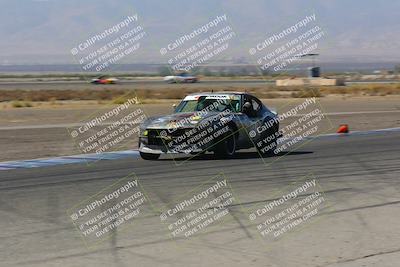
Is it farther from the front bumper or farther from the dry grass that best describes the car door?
the dry grass

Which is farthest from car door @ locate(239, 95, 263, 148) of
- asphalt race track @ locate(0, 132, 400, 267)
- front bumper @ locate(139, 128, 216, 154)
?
front bumper @ locate(139, 128, 216, 154)

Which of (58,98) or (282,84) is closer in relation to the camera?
(58,98)

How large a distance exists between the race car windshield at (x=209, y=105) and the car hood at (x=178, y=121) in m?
0.54

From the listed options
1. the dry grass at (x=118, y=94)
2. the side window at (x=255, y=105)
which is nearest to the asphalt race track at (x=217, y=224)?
the side window at (x=255, y=105)

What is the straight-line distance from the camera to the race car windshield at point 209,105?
1536cm

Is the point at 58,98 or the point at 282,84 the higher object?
the point at 58,98

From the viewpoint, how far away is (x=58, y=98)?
51.0 metres

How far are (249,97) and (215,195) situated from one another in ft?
19.9

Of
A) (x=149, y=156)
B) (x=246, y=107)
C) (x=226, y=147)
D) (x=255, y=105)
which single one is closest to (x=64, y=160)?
(x=149, y=156)

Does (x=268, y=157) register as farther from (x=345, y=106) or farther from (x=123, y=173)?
(x=345, y=106)

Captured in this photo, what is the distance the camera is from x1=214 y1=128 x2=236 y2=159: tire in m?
14.8

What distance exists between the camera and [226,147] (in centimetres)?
1492

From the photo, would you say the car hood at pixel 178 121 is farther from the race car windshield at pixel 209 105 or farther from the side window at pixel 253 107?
the side window at pixel 253 107

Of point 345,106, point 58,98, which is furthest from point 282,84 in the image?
point 345,106
